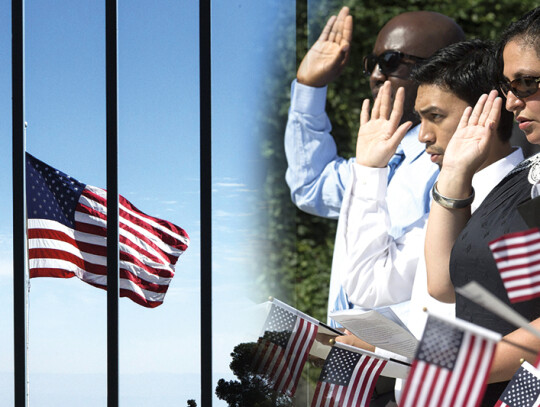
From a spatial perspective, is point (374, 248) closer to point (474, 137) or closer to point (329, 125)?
point (474, 137)

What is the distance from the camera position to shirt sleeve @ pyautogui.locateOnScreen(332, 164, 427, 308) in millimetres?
3559

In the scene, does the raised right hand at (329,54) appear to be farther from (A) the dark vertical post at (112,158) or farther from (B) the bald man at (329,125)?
(A) the dark vertical post at (112,158)

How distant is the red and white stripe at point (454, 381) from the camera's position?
1.77m

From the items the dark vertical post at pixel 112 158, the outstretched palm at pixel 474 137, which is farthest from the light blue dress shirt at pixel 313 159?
the outstretched palm at pixel 474 137

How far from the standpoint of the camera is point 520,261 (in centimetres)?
196

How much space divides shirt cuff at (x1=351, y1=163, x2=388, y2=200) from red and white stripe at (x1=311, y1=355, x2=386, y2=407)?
3.42ft

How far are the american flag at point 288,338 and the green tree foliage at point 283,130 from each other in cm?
196

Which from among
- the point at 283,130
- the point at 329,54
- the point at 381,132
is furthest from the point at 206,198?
the point at 381,132

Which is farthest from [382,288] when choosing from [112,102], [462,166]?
[112,102]

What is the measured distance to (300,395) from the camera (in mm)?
4625

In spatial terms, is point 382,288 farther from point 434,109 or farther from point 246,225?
point 246,225

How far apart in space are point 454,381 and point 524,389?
0.55 m

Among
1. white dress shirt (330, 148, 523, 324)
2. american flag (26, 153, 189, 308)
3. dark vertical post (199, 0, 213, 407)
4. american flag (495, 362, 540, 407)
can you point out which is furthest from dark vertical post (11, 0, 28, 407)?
american flag (495, 362, 540, 407)

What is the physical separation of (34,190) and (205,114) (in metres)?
1.22
